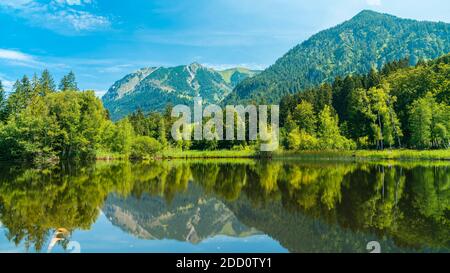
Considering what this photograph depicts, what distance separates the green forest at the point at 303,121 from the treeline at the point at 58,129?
15 centimetres

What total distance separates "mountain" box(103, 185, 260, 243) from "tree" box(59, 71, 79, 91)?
81.3m

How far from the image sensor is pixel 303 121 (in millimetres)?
85000

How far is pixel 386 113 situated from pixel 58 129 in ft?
181

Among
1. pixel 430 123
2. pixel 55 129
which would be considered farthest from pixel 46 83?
pixel 430 123

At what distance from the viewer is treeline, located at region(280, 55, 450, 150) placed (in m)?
63.4

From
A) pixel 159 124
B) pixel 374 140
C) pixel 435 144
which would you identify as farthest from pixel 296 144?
pixel 159 124

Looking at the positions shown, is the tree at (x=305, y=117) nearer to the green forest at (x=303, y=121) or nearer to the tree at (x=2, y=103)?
the green forest at (x=303, y=121)

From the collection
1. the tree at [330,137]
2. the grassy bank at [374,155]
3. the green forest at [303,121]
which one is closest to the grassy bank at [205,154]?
the green forest at [303,121]

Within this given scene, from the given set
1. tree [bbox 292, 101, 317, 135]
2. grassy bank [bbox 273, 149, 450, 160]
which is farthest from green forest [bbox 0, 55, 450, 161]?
grassy bank [bbox 273, 149, 450, 160]

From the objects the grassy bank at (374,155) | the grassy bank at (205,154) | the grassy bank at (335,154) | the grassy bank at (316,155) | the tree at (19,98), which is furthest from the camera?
the grassy bank at (205,154)

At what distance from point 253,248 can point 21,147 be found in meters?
57.9

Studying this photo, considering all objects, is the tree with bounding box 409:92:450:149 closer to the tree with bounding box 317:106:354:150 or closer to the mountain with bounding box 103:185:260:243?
the tree with bounding box 317:106:354:150

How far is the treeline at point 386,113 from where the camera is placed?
63.4m

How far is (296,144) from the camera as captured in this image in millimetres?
75562
